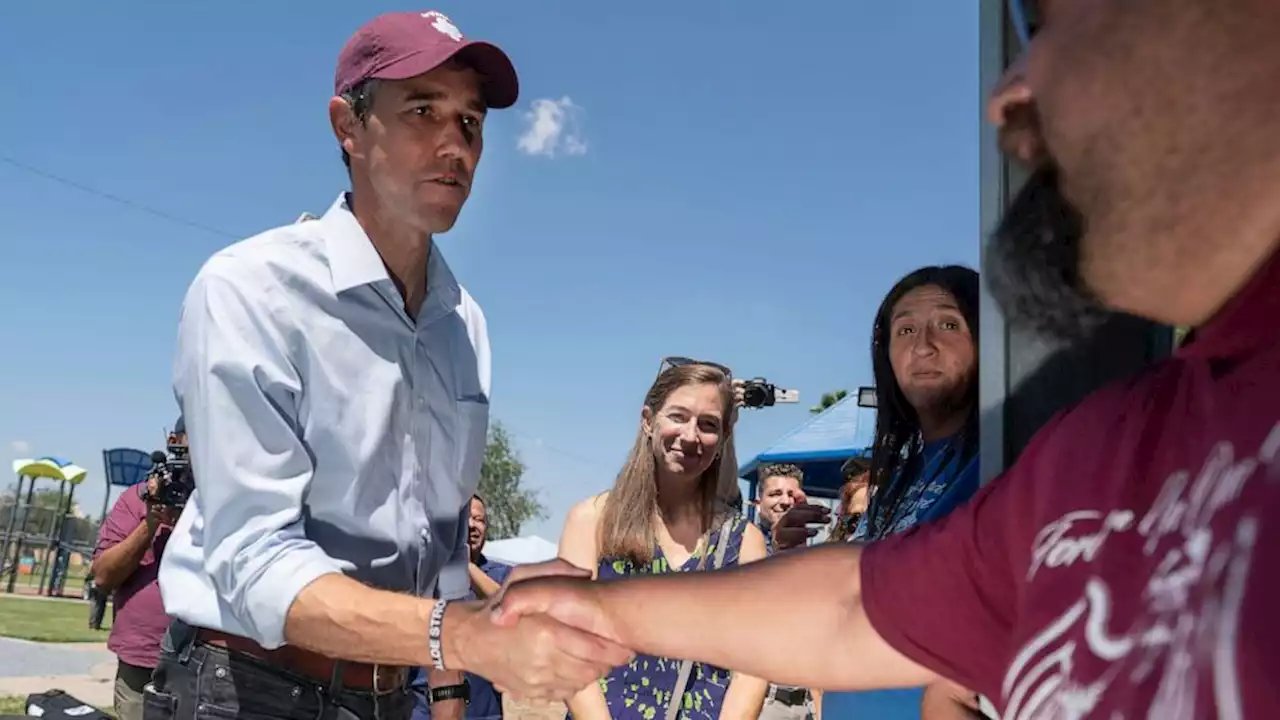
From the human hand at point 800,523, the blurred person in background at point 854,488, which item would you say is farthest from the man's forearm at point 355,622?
the blurred person in background at point 854,488

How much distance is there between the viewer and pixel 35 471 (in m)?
27.9

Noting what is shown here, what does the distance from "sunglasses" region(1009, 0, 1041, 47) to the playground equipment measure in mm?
29386

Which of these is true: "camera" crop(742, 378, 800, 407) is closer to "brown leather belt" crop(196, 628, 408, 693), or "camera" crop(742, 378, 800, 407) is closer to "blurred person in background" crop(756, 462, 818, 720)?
"blurred person in background" crop(756, 462, 818, 720)

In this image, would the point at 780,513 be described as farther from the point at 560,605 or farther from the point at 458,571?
the point at 560,605

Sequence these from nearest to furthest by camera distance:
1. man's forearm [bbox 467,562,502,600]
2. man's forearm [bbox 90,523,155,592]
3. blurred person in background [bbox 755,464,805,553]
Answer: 1. man's forearm [bbox 90,523,155,592]
2. man's forearm [bbox 467,562,502,600]
3. blurred person in background [bbox 755,464,805,553]

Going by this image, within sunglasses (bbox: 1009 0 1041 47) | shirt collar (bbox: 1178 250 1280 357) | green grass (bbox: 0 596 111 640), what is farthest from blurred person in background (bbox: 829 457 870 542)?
green grass (bbox: 0 596 111 640)

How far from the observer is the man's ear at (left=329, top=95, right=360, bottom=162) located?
234 cm

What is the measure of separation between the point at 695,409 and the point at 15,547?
29.4m

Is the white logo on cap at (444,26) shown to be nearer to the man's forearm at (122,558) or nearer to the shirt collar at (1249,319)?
the shirt collar at (1249,319)

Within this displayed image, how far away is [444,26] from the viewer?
230 centimetres

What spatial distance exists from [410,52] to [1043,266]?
4.77 ft

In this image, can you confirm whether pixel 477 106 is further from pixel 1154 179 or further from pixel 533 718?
pixel 533 718

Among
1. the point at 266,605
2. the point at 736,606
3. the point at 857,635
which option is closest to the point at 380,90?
the point at 266,605

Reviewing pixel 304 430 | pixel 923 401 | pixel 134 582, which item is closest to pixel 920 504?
pixel 923 401
